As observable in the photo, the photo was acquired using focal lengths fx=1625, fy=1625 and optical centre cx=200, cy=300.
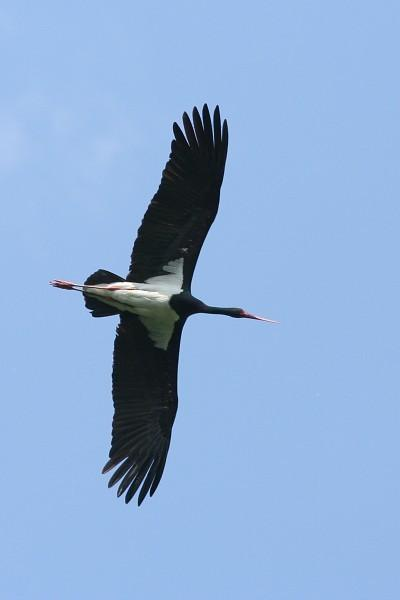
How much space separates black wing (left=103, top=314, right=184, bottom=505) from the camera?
21.9 meters

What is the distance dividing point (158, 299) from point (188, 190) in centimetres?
155

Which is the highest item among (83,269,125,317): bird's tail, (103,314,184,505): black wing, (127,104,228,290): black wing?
(127,104,228,290): black wing

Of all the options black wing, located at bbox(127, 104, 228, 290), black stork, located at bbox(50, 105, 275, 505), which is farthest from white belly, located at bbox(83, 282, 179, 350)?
black wing, located at bbox(127, 104, 228, 290)

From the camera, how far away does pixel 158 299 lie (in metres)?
21.7

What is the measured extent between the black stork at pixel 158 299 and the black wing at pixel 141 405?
1 cm

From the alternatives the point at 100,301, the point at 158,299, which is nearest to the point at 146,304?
the point at 158,299

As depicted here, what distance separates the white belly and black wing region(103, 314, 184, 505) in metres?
0.10

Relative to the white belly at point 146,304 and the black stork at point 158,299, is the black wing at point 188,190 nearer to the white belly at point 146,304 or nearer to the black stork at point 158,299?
the black stork at point 158,299

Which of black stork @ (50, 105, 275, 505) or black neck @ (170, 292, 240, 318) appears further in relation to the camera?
black neck @ (170, 292, 240, 318)

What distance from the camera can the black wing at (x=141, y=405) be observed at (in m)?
21.9

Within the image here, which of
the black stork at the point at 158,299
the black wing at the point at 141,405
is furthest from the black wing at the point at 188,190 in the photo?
the black wing at the point at 141,405

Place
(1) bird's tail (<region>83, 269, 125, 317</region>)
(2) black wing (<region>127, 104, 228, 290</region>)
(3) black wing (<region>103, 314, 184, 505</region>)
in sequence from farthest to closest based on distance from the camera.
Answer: (3) black wing (<region>103, 314, 184, 505</region>) → (1) bird's tail (<region>83, 269, 125, 317</region>) → (2) black wing (<region>127, 104, 228, 290</region>)

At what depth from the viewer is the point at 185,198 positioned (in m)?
21.2

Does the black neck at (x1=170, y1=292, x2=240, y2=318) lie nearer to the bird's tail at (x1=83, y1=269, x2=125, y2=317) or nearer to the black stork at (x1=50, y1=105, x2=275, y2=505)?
Answer: the black stork at (x1=50, y1=105, x2=275, y2=505)
